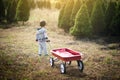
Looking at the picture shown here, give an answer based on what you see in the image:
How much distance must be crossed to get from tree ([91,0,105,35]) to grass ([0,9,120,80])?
192 centimetres

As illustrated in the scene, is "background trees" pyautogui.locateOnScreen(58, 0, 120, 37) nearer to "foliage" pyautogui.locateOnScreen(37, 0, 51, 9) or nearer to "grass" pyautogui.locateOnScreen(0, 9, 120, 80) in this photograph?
"grass" pyautogui.locateOnScreen(0, 9, 120, 80)

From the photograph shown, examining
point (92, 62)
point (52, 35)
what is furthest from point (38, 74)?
point (52, 35)

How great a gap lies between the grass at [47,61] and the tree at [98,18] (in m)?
1.92

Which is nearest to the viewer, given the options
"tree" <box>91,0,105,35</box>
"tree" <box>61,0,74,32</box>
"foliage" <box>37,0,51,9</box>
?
"tree" <box>91,0,105,35</box>

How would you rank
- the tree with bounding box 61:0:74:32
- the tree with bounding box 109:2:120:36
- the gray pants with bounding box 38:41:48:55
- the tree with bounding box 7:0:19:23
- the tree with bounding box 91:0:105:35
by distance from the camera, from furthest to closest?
the tree with bounding box 7:0:19:23 < the tree with bounding box 61:0:74:32 < the tree with bounding box 91:0:105:35 < the tree with bounding box 109:2:120:36 < the gray pants with bounding box 38:41:48:55

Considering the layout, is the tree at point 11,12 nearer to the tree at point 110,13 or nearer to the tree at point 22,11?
the tree at point 22,11

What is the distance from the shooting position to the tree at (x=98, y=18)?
18562 mm

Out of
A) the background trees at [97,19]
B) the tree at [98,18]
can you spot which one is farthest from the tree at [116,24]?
the tree at [98,18]

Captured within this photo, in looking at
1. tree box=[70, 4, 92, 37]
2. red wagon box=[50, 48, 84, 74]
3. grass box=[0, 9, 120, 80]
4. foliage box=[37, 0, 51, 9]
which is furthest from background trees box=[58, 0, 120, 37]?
foliage box=[37, 0, 51, 9]

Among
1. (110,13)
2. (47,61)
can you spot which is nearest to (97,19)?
(110,13)

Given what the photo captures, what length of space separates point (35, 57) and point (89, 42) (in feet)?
16.0

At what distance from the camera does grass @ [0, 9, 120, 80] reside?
967 centimetres

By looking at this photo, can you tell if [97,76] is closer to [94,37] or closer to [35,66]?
[35,66]

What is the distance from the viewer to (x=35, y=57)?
1238 cm
